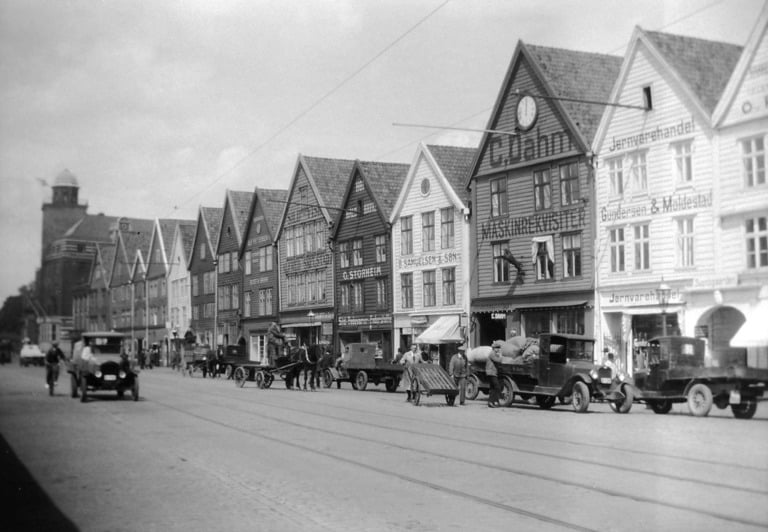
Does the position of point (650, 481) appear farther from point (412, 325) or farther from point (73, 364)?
point (412, 325)

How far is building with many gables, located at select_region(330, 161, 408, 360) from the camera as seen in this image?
54906 millimetres

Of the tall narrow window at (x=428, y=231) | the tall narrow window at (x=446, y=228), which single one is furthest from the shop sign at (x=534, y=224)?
the tall narrow window at (x=428, y=231)

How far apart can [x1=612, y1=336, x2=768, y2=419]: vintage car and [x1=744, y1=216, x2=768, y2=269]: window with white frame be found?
7.82m

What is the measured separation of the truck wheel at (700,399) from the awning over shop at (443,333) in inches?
935

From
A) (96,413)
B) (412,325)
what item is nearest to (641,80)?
(96,413)

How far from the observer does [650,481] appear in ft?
39.3

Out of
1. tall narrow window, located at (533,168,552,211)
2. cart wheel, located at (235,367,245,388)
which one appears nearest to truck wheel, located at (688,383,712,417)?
tall narrow window, located at (533,168,552,211)

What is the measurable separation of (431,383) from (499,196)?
17100 millimetres

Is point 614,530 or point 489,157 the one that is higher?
point 489,157

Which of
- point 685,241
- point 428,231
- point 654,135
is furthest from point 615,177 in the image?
point 428,231

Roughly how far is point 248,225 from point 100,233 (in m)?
13.3

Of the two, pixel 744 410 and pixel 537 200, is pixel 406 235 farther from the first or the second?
pixel 744 410

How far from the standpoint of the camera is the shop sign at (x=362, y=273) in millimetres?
55812

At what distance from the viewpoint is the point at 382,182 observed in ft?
188
